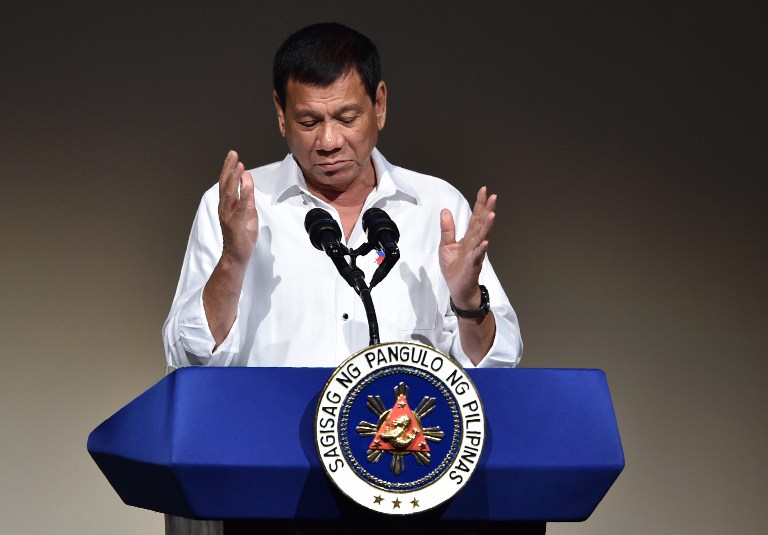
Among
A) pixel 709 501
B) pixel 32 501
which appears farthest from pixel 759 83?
pixel 32 501

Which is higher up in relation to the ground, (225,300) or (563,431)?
(225,300)

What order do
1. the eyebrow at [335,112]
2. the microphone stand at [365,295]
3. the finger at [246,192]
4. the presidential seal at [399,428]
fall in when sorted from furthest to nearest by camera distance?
the eyebrow at [335,112] < the finger at [246,192] < the microphone stand at [365,295] < the presidential seal at [399,428]

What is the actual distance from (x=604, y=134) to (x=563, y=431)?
2.04 meters

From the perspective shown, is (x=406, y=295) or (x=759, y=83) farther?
(x=759, y=83)

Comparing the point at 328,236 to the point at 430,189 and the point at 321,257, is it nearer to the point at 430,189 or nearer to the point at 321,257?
the point at 321,257

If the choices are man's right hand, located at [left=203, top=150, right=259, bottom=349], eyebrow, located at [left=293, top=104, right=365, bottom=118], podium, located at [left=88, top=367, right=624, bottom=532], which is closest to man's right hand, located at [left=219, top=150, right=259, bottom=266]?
man's right hand, located at [left=203, top=150, right=259, bottom=349]

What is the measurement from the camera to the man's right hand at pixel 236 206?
1.61m

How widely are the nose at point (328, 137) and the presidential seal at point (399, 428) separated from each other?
30.9 inches

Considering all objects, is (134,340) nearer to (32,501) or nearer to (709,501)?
(32,501)

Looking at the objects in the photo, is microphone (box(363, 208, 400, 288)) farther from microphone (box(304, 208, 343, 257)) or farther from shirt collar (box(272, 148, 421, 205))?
shirt collar (box(272, 148, 421, 205))

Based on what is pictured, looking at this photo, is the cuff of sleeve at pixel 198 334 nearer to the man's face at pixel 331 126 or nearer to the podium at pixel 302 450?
the podium at pixel 302 450

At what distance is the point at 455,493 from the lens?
1.32m

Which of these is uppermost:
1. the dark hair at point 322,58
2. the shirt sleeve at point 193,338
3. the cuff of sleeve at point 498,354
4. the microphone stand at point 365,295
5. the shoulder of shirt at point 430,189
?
the dark hair at point 322,58


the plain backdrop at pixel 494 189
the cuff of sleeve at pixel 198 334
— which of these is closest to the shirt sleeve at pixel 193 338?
the cuff of sleeve at pixel 198 334
